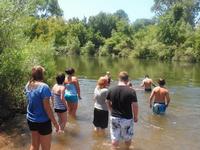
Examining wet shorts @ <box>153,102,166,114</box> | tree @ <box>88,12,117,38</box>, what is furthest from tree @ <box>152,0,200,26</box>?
wet shorts @ <box>153,102,166,114</box>

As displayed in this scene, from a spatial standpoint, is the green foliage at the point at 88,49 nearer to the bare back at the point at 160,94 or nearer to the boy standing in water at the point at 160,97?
the boy standing in water at the point at 160,97

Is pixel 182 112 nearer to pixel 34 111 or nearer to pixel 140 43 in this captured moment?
pixel 34 111

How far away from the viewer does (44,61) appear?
1827 centimetres

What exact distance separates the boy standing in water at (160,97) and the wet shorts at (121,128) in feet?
18.5

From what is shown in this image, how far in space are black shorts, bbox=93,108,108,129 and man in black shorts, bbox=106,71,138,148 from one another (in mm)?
2284

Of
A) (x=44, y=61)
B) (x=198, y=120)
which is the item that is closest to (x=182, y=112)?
(x=198, y=120)

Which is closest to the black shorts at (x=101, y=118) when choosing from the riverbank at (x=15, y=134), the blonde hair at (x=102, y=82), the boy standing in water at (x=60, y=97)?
the blonde hair at (x=102, y=82)

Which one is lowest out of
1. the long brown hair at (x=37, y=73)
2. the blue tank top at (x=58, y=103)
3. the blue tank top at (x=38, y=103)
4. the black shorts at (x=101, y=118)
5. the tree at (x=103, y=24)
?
the black shorts at (x=101, y=118)

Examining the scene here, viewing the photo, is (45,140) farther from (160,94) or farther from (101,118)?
(160,94)

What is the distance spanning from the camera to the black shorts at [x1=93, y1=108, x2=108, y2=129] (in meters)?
11.6

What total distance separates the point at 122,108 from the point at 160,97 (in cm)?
602

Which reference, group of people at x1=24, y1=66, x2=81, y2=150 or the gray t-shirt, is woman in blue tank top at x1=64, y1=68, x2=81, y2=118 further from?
group of people at x1=24, y1=66, x2=81, y2=150

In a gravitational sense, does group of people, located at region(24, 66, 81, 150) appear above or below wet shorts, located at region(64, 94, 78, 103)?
above

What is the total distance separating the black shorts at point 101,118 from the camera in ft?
38.2
